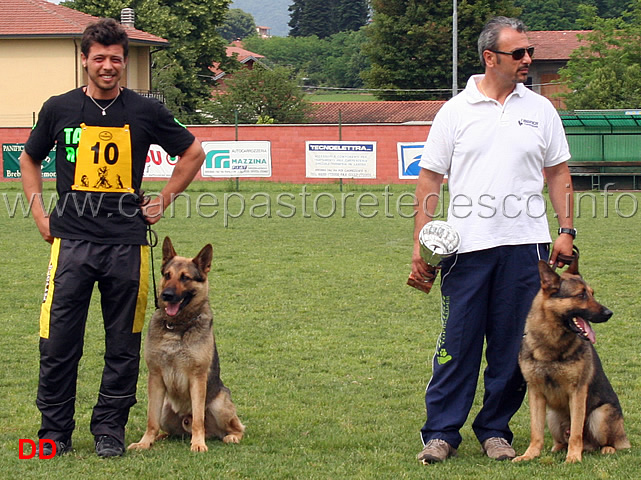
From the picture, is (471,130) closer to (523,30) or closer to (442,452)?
(523,30)

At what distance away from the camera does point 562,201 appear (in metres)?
4.70

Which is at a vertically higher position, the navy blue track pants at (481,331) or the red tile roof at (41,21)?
the red tile roof at (41,21)

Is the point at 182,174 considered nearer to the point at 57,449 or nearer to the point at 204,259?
the point at 204,259

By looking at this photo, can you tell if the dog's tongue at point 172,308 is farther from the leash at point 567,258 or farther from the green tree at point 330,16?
the green tree at point 330,16

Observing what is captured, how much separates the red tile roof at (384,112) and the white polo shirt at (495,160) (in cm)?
4195

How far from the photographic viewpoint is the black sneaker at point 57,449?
15.0 feet

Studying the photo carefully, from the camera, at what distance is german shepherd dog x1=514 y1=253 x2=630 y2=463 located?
14.9 ft

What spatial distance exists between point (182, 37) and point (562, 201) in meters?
47.1

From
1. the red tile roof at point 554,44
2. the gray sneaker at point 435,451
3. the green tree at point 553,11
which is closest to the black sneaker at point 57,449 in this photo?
the gray sneaker at point 435,451

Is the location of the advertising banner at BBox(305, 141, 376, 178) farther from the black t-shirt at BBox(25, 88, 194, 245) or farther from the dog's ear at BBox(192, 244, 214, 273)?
the black t-shirt at BBox(25, 88, 194, 245)

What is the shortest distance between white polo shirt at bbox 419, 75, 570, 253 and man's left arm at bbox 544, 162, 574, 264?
10 cm

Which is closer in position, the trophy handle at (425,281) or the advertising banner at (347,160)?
the trophy handle at (425,281)

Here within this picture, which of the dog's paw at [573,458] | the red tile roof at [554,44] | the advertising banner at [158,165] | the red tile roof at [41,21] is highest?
the red tile roof at [554,44]

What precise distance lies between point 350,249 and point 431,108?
35.3m
